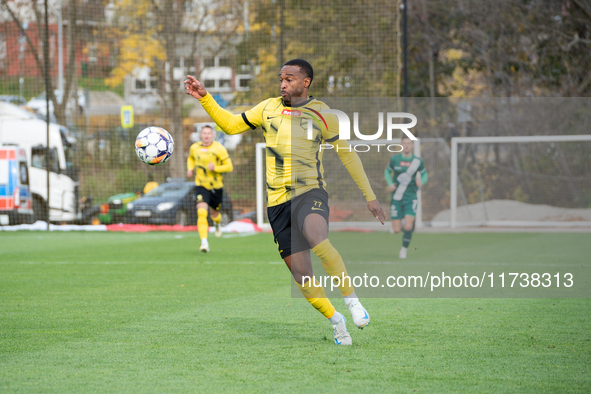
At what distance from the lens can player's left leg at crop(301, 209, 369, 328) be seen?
463 centimetres

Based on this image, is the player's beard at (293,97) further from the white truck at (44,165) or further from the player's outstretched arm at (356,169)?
the white truck at (44,165)

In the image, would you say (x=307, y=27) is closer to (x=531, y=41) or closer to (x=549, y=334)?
(x=531, y=41)

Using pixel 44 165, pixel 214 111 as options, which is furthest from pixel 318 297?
pixel 44 165

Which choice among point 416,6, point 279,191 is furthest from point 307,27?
point 279,191

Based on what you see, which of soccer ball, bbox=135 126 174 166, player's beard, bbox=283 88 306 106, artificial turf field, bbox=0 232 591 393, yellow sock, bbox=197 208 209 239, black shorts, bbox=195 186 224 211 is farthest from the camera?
black shorts, bbox=195 186 224 211

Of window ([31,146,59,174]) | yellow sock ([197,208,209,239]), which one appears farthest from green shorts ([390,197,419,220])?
window ([31,146,59,174])

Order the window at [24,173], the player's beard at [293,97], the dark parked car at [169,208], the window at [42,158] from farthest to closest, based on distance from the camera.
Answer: the window at [42,158], the window at [24,173], the dark parked car at [169,208], the player's beard at [293,97]

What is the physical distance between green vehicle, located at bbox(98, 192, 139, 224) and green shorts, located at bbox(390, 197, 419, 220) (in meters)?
9.12

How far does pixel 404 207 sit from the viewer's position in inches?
415

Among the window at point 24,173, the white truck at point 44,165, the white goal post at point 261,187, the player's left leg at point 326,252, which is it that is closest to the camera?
the player's left leg at point 326,252

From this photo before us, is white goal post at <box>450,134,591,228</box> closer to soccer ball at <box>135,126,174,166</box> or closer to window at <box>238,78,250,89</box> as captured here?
window at <box>238,78,250,89</box>

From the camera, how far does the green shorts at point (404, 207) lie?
1041 cm

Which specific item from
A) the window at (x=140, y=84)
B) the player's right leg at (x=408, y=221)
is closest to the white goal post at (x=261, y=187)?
the player's right leg at (x=408, y=221)

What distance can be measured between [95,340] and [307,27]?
14.4m
